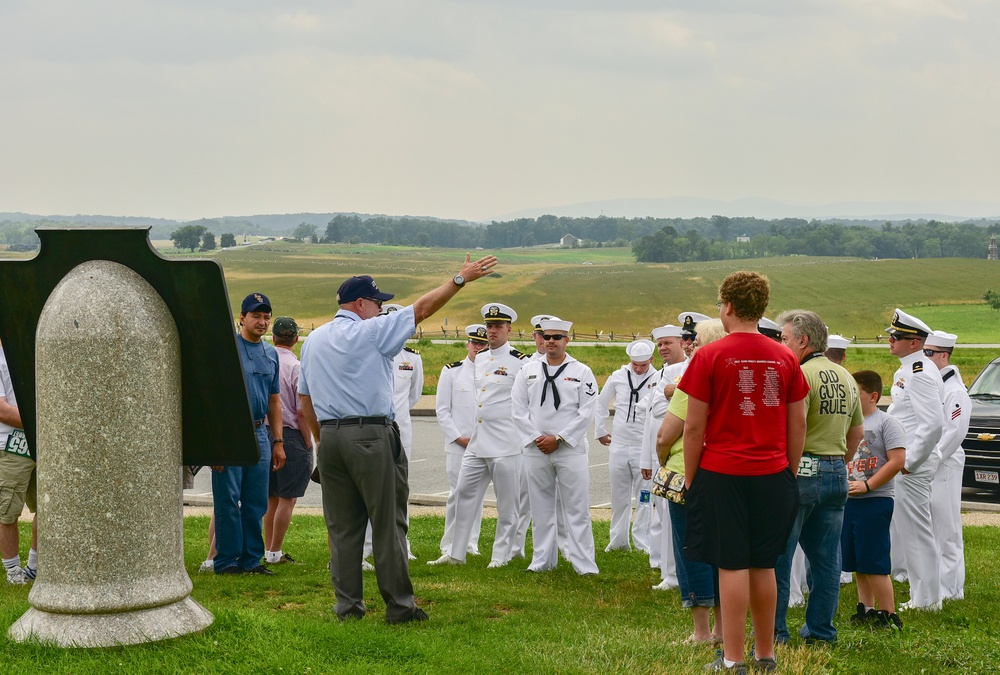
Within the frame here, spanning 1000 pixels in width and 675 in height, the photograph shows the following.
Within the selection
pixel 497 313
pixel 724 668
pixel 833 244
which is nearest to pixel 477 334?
pixel 497 313

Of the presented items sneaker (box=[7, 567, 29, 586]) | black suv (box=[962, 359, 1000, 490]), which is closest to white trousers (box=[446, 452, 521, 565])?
sneaker (box=[7, 567, 29, 586])

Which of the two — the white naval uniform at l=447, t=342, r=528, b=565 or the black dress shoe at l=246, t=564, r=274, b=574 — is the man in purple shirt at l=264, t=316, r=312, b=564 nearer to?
the black dress shoe at l=246, t=564, r=274, b=574

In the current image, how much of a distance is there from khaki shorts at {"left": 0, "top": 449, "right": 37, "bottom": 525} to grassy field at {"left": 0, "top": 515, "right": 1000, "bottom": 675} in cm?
54

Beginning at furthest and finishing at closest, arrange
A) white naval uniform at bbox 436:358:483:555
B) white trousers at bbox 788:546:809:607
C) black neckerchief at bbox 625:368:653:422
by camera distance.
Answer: black neckerchief at bbox 625:368:653:422, white naval uniform at bbox 436:358:483:555, white trousers at bbox 788:546:809:607

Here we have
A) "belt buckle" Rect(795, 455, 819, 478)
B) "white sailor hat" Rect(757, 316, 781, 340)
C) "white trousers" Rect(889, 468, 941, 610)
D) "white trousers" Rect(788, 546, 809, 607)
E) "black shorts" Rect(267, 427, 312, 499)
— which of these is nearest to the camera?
"belt buckle" Rect(795, 455, 819, 478)

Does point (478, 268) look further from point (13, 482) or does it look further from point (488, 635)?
point (13, 482)

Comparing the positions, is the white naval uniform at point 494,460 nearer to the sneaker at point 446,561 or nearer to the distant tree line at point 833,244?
the sneaker at point 446,561

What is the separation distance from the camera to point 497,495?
31.5 feet

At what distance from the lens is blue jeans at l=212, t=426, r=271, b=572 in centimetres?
810

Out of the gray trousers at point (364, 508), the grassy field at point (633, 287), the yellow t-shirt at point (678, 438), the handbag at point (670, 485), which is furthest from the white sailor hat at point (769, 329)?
the grassy field at point (633, 287)

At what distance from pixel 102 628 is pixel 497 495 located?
4898mm

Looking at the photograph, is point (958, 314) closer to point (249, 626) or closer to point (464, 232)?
point (249, 626)

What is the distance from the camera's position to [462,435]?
34.3 feet

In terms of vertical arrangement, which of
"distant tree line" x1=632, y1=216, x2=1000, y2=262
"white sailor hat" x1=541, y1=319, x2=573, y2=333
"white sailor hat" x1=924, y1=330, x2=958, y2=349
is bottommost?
"white sailor hat" x1=924, y1=330, x2=958, y2=349
